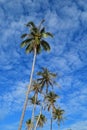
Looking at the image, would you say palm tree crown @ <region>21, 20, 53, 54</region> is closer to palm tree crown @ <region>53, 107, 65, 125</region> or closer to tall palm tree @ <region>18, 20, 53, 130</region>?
tall palm tree @ <region>18, 20, 53, 130</region>

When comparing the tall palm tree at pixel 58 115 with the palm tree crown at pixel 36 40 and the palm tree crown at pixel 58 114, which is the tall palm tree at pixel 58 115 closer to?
the palm tree crown at pixel 58 114

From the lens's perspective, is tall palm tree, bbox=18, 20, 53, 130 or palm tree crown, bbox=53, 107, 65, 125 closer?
tall palm tree, bbox=18, 20, 53, 130

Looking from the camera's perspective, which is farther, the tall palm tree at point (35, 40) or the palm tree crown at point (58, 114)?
the palm tree crown at point (58, 114)

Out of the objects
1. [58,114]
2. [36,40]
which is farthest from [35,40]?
[58,114]

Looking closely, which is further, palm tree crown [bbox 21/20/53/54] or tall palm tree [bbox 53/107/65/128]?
tall palm tree [bbox 53/107/65/128]

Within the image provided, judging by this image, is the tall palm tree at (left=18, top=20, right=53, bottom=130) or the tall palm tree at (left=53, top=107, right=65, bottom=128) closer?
the tall palm tree at (left=18, top=20, right=53, bottom=130)

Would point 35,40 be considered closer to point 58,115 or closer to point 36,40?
point 36,40

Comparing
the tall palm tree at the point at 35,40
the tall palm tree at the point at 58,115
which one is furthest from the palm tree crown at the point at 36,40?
the tall palm tree at the point at 58,115

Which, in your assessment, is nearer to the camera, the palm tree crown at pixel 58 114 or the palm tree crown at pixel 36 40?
the palm tree crown at pixel 36 40

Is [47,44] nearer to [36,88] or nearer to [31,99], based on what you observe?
[36,88]

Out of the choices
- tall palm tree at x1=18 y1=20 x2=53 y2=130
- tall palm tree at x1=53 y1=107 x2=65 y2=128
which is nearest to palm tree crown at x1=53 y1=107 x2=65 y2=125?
tall palm tree at x1=53 y1=107 x2=65 y2=128

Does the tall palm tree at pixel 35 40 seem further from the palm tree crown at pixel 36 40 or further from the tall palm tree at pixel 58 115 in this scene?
the tall palm tree at pixel 58 115

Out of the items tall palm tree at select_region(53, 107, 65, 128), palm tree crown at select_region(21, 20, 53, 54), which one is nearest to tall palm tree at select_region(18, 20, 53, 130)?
palm tree crown at select_region(21, 20, 53, 54)

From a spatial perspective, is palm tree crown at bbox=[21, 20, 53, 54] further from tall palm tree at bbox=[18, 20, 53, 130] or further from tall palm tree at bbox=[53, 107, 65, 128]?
tall palm tree at bbox=[53, 107, 65, 128]
